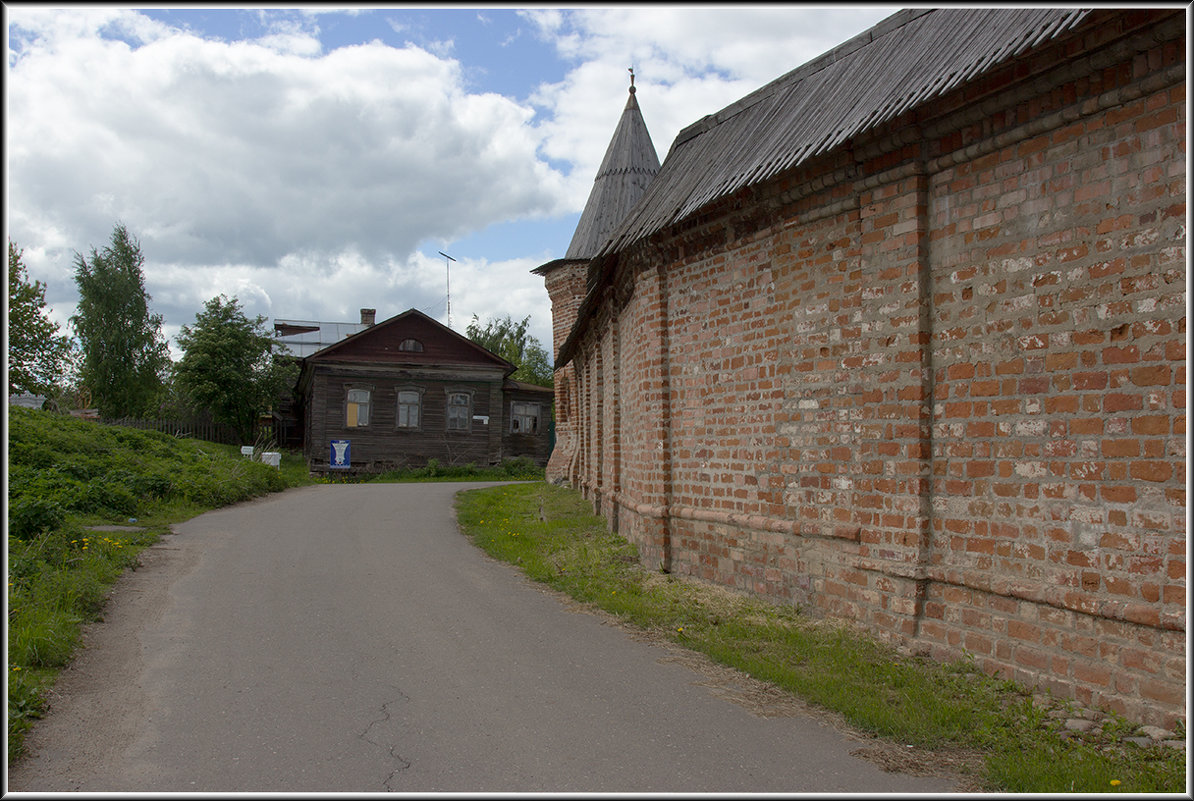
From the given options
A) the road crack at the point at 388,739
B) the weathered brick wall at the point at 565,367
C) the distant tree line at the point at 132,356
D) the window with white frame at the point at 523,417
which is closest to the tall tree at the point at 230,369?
the distant tree line at the point at 132,356

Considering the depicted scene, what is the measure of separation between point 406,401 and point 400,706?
1098 inches

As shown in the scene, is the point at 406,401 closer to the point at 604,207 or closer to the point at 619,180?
the point at 604,207

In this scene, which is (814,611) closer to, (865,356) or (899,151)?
(865,356)

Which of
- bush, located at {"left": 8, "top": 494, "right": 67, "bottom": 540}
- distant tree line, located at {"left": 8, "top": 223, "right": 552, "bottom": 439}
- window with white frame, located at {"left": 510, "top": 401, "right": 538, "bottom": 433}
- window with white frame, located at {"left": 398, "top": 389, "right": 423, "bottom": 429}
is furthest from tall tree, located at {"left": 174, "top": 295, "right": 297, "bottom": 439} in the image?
bush, located at {"left": 8, "top": 494, "right": 67, "bottom": 540}

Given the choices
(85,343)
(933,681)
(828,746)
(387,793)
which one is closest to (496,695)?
(387,793)

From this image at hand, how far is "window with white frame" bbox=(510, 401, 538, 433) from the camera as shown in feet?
113

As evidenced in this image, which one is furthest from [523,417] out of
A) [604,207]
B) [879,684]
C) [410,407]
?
[879,684]

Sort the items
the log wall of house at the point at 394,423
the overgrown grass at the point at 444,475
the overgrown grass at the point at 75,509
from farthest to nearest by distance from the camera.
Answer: the log wall of house at the point at 394,423
the overgrown grass at the point at 444,475
the overgrown grass at the point at 75,509

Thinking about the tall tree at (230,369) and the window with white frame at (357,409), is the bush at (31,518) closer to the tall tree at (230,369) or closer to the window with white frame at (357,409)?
the window with white frame at (357,409)

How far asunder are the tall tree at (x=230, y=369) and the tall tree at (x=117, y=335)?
6560mm

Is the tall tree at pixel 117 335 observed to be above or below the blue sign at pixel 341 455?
above

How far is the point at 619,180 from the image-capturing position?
21359 millimetres

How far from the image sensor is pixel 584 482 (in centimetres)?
1856

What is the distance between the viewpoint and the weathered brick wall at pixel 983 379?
14.5 ft
